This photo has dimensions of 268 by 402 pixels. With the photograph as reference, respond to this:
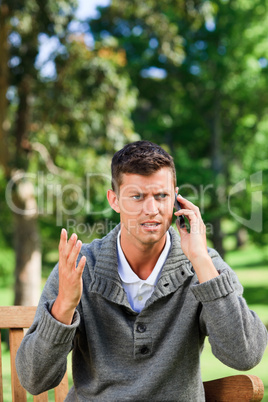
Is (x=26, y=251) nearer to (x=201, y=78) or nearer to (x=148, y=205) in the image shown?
(x=201, y=78)

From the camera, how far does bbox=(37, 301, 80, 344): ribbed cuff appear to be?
6.29 feet

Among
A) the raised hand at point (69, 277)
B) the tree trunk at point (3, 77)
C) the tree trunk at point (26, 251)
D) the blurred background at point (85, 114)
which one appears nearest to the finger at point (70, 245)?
the raised hand at point (69, 277)

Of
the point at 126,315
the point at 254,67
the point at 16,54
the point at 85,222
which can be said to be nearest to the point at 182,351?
the point at 126,315

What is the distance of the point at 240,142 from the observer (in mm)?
16000

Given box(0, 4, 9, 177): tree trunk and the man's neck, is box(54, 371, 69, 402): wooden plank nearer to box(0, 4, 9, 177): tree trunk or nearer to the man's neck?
the man's neck

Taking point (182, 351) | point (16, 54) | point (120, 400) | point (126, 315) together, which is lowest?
point (120, 400)

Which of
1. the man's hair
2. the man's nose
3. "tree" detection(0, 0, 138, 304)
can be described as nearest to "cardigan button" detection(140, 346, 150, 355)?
the man's nose

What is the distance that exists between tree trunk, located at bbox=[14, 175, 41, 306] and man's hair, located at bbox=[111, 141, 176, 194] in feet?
27.9

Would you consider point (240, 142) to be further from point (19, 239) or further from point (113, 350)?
point (113, 350)

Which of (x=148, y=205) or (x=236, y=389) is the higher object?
(x=148, y=205)

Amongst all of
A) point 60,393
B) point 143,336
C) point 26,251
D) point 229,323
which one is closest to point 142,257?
point 143,336

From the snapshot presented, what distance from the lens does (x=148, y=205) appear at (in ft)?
6.91

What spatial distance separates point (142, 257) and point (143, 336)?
327mm

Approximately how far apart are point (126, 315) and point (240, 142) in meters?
14.4
